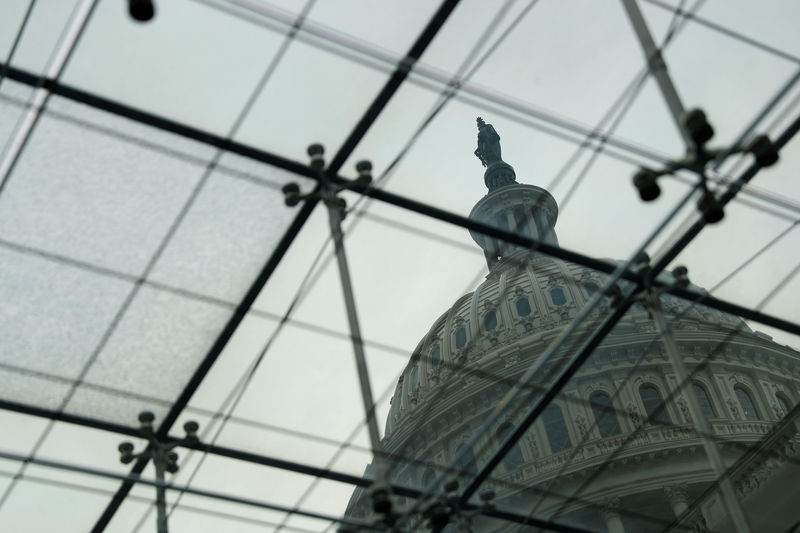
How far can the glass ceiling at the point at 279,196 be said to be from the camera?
706 inches

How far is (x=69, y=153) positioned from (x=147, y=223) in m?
1.70

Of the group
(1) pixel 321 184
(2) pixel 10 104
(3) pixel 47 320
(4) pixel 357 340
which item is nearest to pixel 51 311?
(3) pixel 47 320

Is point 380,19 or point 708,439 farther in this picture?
point 708,439

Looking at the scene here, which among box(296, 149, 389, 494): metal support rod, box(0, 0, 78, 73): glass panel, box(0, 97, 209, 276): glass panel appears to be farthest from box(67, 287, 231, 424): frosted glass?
box(0, 0, 78, 73): glass panel

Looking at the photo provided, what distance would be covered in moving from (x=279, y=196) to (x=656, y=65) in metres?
6.56

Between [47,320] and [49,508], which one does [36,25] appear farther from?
[49,508]

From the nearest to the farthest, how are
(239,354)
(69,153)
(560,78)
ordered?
(69,153)
(560,78)
(239,354)

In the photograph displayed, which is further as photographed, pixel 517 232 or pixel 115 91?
pixel 517 232

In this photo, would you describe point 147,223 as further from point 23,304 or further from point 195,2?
point 195,2

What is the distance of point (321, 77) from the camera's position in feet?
61.2

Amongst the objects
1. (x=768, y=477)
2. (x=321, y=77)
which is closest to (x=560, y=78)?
(x=321, y=77)

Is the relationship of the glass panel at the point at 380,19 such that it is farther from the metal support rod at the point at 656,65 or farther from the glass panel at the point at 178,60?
the metal support rod at the point at 656,65

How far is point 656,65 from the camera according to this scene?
15.7 m

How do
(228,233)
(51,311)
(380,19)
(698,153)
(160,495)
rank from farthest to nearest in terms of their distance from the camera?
(160,495) → (51,311) → (228,233) → (380,19) → (698,153)
